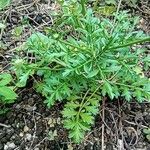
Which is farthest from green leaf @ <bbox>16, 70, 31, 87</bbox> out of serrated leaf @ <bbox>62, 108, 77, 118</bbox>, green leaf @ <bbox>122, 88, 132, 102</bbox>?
green leaf @ <bbox>122, 88, 132, 102</bbox>

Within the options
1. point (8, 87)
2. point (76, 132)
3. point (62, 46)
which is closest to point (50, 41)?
point (62, 46)

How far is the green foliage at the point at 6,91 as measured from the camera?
2025 millimetres

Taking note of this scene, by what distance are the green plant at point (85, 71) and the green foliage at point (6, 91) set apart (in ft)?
0.23

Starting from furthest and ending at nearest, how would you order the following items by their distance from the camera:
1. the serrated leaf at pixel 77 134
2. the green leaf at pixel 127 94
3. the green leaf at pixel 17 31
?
the green leaf at pixel 17 31 → the green leaf at pixel 127 94 → the serrated leaf at pixel 77 134

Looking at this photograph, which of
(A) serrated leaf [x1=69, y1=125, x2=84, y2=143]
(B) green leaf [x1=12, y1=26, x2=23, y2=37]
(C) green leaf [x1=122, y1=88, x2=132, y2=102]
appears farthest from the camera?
(B) green leaf [x1=12, y1=26, x2=23, y2=37]

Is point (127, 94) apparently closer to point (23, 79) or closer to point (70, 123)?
point (70, 123)

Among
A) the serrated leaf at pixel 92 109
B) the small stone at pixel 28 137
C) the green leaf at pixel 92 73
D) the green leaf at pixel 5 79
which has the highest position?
the green leaf at pixel 92 73

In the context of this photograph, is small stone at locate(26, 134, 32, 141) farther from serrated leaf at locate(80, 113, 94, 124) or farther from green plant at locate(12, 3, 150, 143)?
serrated leaf at locate(80, 113, 94, 124)

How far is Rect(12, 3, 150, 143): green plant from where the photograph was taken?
6.38 ft

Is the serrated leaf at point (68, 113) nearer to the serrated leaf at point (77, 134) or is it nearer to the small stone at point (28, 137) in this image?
the serrated leaf at point (77, 134)

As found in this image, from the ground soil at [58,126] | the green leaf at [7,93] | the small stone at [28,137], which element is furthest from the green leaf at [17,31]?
the small stone at [28,137]

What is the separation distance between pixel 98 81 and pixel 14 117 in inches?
19.9

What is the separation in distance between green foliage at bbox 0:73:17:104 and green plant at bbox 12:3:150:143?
0.07m

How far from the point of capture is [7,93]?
204cm
